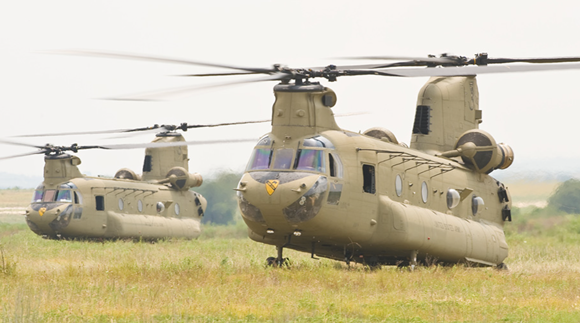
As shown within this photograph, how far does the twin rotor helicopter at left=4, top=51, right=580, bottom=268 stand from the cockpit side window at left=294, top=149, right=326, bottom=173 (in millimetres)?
22

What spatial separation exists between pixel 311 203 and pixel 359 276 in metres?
1.82

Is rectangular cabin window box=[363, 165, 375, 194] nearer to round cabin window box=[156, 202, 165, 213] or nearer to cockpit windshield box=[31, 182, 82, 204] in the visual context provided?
cockpit windshield box=[31, 182, 82, 204]

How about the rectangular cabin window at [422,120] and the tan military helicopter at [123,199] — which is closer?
the rectangular cabin window at [422,120]

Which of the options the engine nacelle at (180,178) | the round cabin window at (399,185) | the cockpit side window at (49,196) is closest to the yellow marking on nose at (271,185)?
the round cabin window at (399,185)

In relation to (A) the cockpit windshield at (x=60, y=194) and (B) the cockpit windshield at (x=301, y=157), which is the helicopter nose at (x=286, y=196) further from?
(A) the cockpit windshield at (x=60, y=194)

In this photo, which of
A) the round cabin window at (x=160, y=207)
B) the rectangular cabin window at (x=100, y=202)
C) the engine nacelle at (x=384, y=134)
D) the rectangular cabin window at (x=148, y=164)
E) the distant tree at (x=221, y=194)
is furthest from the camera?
the distant tree at (x=221, y=194)

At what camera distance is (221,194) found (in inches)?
2178

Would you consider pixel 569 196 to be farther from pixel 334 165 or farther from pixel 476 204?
pixel 334 165

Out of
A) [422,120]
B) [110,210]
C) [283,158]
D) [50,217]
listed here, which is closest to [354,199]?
[283,158]

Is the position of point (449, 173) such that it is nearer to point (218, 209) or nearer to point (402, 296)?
point (402, 296)

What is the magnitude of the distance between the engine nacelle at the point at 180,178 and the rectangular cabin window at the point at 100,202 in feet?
18.2

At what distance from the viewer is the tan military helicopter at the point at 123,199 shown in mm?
34531

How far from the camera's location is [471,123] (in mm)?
A: 24891

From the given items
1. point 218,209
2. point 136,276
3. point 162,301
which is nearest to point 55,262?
point 136,276
